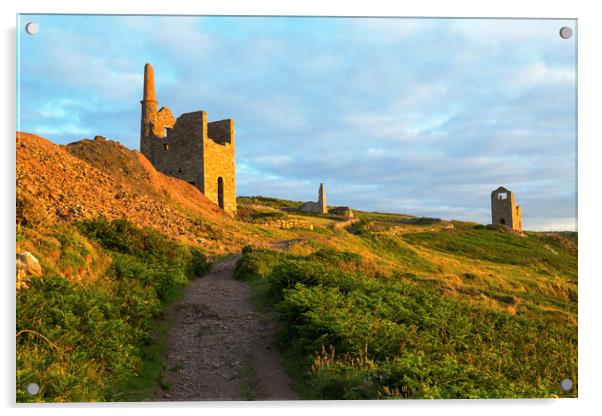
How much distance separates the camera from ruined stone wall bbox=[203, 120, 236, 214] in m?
34.0

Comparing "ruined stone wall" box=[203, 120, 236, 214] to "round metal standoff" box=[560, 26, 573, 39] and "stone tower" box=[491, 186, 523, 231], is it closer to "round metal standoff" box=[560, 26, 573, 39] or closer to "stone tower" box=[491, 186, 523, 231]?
"stone tower" box=[491, 186, 523, 231]

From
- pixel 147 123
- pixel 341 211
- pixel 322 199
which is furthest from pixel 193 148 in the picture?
pixel 341 211

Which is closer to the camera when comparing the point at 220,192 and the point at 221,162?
the point at 220,192

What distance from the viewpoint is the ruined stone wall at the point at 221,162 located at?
34000 millimetres

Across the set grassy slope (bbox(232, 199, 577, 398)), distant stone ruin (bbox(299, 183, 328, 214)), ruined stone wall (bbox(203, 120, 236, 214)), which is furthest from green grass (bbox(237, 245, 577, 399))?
distant stone ruin (bbox(299, 183, 328, 214))

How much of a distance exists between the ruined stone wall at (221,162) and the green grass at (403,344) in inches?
882

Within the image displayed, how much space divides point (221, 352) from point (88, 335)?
261 centimetres

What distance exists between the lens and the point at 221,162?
3556 centimetres

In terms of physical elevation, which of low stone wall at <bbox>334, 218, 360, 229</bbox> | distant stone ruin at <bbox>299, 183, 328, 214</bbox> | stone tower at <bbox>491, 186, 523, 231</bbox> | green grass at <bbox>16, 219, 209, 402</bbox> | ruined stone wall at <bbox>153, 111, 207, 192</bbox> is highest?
ruined stone wall at <bbox>153, 111, 207, 192</bbox>

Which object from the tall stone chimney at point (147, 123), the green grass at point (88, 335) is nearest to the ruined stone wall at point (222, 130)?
the tall stone chimney at point (147, 123)

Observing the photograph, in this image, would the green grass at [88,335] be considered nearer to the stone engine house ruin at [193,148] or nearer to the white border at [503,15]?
the white border at [503,15]

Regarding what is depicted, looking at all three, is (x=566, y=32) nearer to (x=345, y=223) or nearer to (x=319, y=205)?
(x=345, y=223)

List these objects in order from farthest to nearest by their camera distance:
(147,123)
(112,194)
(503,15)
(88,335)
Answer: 1. (147,123)
2. (112,194)
3. (503,15)
4. (88,335)

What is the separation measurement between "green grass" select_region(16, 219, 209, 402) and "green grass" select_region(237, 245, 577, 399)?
2.80m
